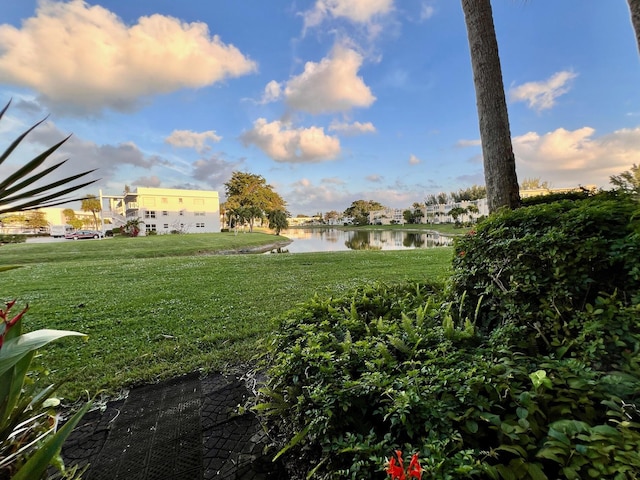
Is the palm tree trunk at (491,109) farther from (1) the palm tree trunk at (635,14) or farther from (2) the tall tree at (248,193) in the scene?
(2) the tall tree at (248,193)

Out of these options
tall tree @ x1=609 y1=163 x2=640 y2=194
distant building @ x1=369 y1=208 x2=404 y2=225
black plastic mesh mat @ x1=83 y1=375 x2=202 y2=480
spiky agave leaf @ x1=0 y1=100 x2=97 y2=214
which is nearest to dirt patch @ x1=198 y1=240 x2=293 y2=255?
black plastic mesh mat @ x1=83 y1=375 x2=202 y2=480

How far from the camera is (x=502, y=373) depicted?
1052 mm

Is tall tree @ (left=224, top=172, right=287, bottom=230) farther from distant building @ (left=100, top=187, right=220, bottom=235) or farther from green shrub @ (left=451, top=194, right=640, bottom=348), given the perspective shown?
green shrub @ (left=451, top=194, right=640, bottom=348)

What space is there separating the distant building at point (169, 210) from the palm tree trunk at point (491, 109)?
33646 mm

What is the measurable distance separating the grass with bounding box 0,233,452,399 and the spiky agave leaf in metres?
0.62

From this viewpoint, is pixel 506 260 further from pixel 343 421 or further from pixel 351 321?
pixel 343 421

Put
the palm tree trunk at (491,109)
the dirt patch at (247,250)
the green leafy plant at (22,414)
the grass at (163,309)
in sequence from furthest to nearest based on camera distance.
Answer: the dirt patch at (247,250) < the palm tree trunk at (491,109) < the grass at (163,309) < the green leafy plant at (22,414)

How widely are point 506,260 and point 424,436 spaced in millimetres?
1076

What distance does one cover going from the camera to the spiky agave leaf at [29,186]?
2.54 feet

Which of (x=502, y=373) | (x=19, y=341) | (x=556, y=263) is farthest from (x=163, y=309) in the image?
(x=556, y=263)

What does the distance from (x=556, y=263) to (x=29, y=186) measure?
6.81 feet

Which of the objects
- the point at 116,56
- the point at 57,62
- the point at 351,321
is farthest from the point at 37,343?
the point at 116,56

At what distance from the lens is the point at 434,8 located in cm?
485

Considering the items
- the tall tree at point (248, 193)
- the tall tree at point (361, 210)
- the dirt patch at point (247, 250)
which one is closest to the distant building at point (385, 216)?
the tall tree at point (361, 210)
